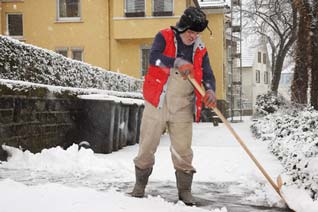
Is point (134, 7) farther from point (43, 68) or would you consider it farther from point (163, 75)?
point (163, 75)

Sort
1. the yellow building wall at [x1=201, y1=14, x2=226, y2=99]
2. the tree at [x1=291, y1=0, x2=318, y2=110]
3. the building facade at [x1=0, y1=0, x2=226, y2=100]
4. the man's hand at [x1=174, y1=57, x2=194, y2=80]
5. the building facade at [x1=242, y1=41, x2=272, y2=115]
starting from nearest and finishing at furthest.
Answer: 1. the man's hand at [x1=174, y1=57, x2=194, y2=80]
2. the tree at [x1=291, y1=0, x2=318, y2=110]
3. the building facade at [x1=0, y1=0, x2=226, y2=100]
4. the yellow building wall at [x1=201, y1=14, x2=226, y2=99]
5. the building facade at [x1=242, y1=41, x2=272, y2=115]

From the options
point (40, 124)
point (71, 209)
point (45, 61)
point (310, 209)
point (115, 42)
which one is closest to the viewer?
point (71, 209)

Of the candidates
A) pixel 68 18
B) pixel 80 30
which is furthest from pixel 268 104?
pixel 68 18

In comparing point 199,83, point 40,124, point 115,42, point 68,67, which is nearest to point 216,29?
point 115,42

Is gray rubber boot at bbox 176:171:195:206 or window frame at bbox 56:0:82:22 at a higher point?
window frame at bbox 56:0:82:22

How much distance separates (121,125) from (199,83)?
5567mm

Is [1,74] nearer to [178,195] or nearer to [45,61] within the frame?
[45,61]

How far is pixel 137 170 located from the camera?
4.89 meters

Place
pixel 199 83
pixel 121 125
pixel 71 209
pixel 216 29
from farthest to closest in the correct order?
pixel 216 29 → pixel 121 125 → pixel 199 83 → pixel 71 209

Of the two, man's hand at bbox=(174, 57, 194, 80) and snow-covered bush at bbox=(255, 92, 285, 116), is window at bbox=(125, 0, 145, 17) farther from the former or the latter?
man's hand at bbox=(174, 57, 194, 80)

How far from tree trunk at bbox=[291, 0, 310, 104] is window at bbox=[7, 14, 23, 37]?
18006 millimetres

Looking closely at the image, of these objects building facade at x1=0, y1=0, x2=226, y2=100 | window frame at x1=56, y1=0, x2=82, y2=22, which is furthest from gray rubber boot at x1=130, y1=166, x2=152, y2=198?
window frame at x1=56, y1=0, x2=82, y2=22

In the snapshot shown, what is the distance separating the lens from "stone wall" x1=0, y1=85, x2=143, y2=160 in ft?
23.0

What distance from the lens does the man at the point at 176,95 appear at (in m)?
4.62
